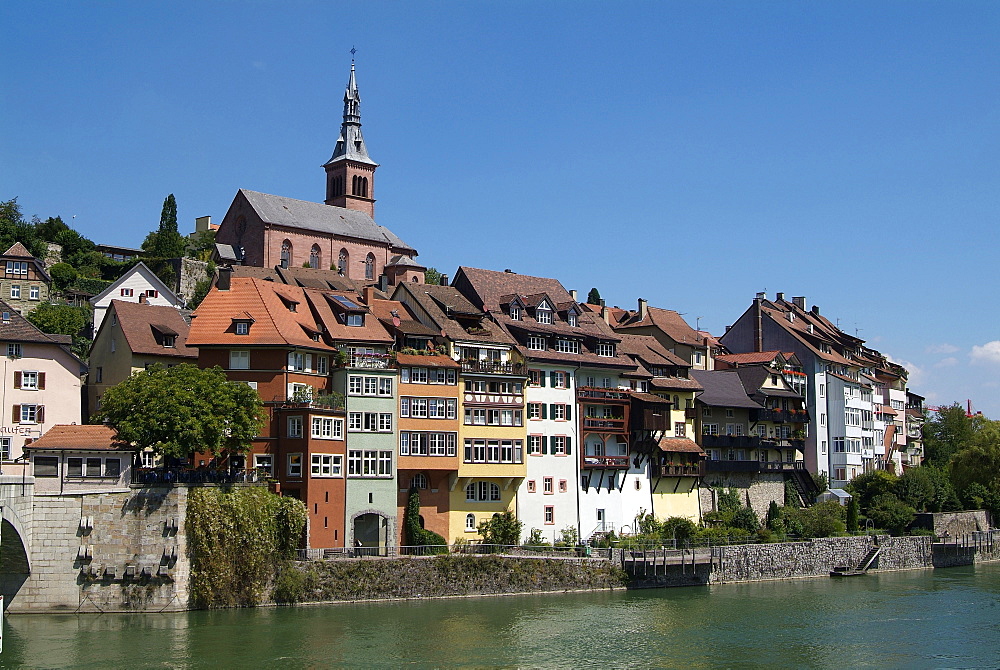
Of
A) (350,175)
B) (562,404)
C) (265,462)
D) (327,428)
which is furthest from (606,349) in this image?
(350,175)

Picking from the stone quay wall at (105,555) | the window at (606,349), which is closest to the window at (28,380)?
the stone quay wall at (105,555)

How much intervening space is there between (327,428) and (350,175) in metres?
102

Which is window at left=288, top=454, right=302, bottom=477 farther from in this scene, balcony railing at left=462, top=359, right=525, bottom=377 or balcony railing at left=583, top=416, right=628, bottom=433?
balcony railing at left=583, top=416, right=628, bottom=433

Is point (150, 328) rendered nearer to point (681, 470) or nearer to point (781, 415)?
point (681, 470)

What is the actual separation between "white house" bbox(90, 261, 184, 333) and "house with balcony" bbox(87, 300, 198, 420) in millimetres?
23623

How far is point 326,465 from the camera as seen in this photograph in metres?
66.6

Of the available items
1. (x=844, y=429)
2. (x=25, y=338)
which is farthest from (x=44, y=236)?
(x=844, y=429)

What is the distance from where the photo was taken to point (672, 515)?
8531 cm

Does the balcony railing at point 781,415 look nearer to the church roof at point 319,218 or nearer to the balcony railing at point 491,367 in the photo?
the balcony railing at point 491,367

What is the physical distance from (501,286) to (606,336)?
804 cm

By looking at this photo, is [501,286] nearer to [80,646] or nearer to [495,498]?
[495,498]

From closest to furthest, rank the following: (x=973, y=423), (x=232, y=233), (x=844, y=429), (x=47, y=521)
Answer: (x=47, y=521) < (x=844, y=429) < (x=973, y=423) < (x=232, y=233)

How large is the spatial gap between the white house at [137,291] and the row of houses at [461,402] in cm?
16

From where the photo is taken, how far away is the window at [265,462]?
65.8m
